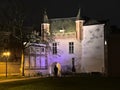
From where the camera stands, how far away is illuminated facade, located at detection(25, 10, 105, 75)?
82062mm

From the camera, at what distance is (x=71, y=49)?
86500mm

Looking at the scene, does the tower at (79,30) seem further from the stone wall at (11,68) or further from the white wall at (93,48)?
the stone wall at (11,68)

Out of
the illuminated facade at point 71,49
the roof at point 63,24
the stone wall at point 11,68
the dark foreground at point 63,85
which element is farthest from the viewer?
the roof at point 63,24

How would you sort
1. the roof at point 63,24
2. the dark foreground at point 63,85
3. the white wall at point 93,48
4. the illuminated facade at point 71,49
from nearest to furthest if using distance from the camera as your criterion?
the dark foreground at point 63,85 → the illuminated facade at point 71,49 → the white wall at point 93,48 → the roof at point 63,24

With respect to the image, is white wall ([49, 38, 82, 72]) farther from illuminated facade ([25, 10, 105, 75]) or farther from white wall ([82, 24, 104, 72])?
white wall ([82, 24, 104, 72])

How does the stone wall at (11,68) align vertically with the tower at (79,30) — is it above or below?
below

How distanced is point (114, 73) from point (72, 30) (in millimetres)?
27149

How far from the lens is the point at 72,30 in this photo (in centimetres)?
8719

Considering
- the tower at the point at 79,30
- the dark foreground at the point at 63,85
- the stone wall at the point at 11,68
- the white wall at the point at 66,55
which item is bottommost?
the dark foreground at the point at 63,85

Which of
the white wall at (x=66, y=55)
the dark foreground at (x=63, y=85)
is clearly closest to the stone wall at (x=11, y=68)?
the white wall at (x=66, y=55)

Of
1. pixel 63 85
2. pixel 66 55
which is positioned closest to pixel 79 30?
pixel 66 55

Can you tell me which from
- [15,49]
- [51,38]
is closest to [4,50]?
[15,49]

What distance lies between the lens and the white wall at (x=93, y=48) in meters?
82.3

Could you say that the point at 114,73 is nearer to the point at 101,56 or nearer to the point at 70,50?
the point at 101,56
